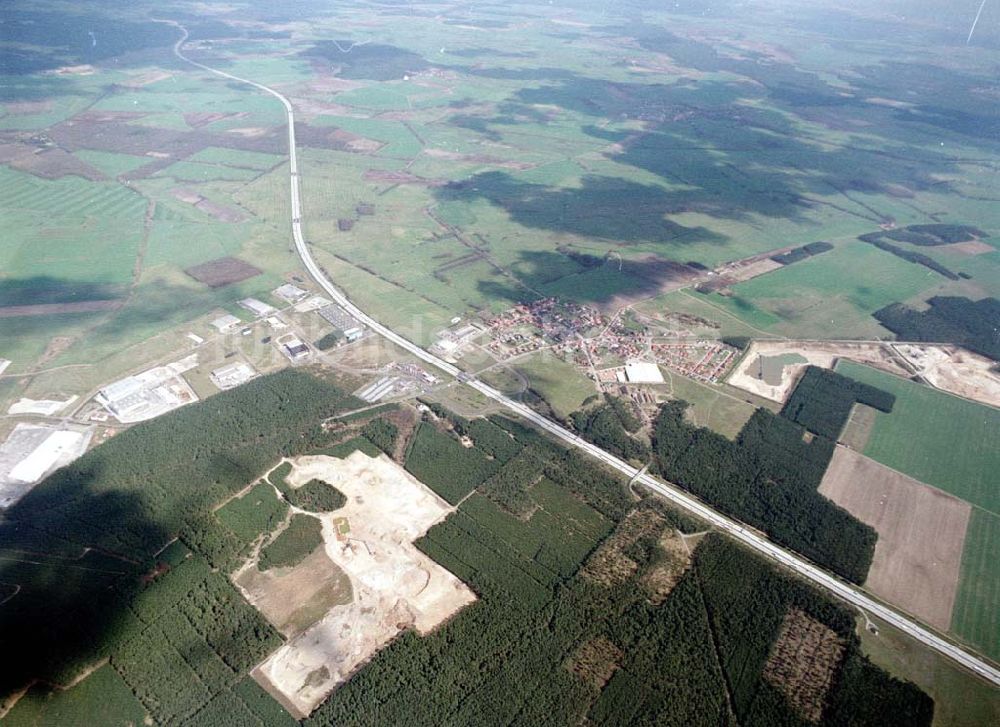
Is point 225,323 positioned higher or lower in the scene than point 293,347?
higher

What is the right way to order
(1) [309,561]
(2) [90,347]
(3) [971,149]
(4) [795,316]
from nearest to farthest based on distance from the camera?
(1) [309,561] → (2) [90,347] → (4) [795,316] → (3) [971,149]

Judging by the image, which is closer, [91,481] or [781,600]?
[781,600]

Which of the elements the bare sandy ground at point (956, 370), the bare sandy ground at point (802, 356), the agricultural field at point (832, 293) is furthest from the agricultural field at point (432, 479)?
the bare sandy ground at point (956, 370)

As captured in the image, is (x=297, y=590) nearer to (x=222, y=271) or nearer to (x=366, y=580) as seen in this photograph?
(x=366, y=580)

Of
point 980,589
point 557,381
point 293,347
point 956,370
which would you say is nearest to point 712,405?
point 557,381

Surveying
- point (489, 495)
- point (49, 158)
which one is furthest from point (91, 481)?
point (49, 158)

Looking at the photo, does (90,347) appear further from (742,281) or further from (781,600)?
(742,281)
